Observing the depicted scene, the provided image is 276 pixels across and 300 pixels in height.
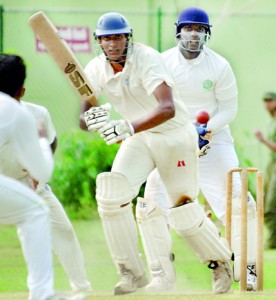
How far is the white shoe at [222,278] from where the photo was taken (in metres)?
7.25

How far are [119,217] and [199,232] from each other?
51cm

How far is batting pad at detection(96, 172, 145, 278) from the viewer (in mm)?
6805

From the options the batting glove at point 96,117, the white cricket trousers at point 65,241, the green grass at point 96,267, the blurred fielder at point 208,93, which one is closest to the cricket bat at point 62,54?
the batting glove at point 96,117

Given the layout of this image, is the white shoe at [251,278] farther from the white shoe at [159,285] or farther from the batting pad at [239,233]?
the white shoe at [159,285]

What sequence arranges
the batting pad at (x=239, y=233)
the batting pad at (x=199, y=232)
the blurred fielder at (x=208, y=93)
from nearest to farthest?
the batting pad at (x=199, y=232) < the batting pad at (x=239, y=233) < the blurred fielder at (x=208, y=93)

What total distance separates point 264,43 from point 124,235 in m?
6.89

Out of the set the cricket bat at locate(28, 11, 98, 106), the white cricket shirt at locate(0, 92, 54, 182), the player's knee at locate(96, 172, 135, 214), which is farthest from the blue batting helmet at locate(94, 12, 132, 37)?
the white cricket shirt at locate(0, 92, 54, 182)

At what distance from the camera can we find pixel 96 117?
269 inches

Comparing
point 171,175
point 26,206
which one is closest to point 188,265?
point 171,175

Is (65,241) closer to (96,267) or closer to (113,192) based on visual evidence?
(113,192)

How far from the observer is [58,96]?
43.9 feet

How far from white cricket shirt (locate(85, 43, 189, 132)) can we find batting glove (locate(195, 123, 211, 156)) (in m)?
0.52

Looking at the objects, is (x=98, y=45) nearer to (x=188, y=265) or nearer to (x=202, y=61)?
(x=202, y=61)

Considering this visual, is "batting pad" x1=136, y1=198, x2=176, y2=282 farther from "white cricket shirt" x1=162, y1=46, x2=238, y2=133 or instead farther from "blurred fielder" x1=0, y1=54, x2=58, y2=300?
"blurred fielder" x1=0, y1=54, x2=58, y2=300
